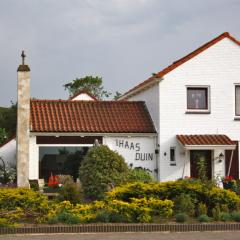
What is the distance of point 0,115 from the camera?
63.8 metres

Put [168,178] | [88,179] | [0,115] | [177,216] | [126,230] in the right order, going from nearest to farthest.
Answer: [126,230] < [177,216] < [88,179] < [168,178] < [0,115]

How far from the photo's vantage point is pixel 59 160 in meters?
28.8

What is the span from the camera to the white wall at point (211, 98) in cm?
2877

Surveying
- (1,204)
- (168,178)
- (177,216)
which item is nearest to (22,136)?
(168,178)

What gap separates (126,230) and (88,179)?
19.6ft

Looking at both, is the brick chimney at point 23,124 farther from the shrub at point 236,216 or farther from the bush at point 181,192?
the shrub at point 236,216

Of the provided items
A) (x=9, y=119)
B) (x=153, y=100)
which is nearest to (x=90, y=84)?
(x=9, y=119)

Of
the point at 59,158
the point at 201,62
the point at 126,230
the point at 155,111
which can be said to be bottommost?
the point at 126,230

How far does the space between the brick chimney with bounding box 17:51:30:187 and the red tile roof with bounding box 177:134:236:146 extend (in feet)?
23.2

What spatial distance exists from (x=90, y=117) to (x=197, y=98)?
524cm

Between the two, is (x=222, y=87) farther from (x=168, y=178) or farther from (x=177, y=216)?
(x=177, y=216)

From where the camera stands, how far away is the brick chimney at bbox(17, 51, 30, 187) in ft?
87.1

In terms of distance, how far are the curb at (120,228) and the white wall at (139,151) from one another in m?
12.5

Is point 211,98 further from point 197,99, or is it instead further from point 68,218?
point 68,218
